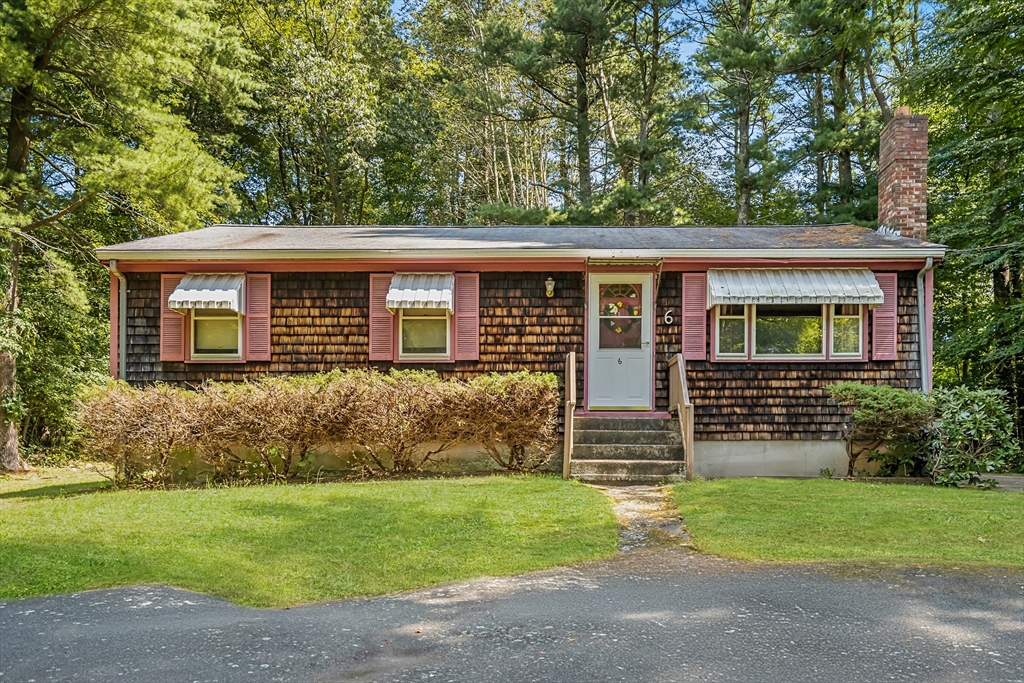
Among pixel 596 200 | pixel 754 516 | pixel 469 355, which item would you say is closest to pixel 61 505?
pixel 469 355

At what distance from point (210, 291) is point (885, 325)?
922cm

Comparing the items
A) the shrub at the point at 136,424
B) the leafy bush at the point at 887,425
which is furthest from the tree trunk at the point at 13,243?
the leafy bush at the point at 887,425

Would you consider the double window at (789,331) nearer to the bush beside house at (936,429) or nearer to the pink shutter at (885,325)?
the pink shutter at (885,325)

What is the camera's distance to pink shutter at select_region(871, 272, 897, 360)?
949 cm

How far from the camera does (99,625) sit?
12.7 feet

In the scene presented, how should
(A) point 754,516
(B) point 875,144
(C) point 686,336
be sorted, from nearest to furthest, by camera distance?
(A) point 754,516 → (C) point 686,336 → (B) point 875,144

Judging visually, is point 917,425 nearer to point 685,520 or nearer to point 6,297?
point 685,520

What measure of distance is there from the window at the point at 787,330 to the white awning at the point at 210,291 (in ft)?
23.6

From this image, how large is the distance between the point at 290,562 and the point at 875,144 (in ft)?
56.2

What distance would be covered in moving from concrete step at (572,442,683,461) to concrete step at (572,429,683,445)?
165mm

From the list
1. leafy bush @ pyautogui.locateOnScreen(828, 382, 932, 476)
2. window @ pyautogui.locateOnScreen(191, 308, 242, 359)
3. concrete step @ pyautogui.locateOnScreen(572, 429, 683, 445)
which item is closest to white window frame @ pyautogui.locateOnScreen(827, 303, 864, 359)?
leafy bush @ pyautogui.locateOnScreen(828, 382, 932, 476)

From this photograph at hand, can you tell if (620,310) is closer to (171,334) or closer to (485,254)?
(485,254)

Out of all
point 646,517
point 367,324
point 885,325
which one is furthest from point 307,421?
point 885,325

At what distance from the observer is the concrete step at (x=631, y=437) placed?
8.91 m
